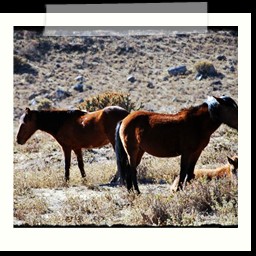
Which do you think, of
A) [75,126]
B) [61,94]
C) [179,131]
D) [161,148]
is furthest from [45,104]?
[179,131]

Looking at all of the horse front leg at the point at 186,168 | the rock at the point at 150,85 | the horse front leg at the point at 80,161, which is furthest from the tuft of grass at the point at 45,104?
the horse front leg at the point at 186,168

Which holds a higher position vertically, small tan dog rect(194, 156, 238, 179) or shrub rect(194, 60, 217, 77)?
Answer: shrub rect(194, 60, 217, 77)

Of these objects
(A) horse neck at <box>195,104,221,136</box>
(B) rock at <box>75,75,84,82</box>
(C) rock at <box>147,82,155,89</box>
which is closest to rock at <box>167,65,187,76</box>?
(C) rock at <box>147,82,155,89</box>

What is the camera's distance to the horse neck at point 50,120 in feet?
32.2

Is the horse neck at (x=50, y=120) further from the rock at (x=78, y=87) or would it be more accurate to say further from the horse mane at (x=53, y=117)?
the rock at (x=78, y=87)

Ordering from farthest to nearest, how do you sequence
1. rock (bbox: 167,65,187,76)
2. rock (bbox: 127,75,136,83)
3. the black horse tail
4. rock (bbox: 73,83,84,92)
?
rock (bbox: 127,75,136,83), rock (bbox: 73,83,84,92), rock (bbox: 167,65,187,76), the black horse tail

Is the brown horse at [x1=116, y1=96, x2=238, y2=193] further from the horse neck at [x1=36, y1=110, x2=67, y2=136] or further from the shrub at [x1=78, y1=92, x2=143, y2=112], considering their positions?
the shrub at [x1=78, y1=92, x2=143, y2=112]

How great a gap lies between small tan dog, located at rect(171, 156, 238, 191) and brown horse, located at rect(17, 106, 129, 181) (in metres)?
1.45

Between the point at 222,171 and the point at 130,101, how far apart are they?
2882mm

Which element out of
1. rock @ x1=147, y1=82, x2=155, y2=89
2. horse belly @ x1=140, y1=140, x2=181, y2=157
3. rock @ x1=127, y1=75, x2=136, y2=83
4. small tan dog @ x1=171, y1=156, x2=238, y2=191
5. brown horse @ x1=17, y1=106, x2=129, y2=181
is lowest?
small tan dog @ x1=171, y1=156, x2=238, y2=191

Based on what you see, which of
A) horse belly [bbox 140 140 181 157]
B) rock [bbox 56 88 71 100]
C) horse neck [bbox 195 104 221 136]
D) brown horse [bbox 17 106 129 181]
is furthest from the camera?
rock [bbox 56 88 71 100]

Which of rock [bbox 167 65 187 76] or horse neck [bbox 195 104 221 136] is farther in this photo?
rock [bbox 167 65 187 76]

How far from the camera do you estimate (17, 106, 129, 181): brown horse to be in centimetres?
927
